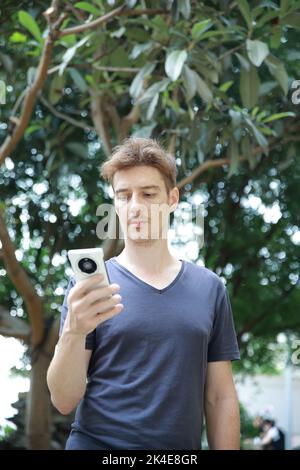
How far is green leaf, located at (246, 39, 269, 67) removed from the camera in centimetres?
398

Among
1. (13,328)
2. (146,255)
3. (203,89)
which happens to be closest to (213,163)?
(203,89)

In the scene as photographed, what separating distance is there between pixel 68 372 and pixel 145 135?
10.4ft

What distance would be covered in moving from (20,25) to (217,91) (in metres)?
1.64

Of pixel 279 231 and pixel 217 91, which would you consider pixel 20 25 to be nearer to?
pixel 217 91

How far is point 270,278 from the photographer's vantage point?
9.41 m

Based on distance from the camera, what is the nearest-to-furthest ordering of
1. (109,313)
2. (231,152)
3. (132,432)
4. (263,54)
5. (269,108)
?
(109,313) < (132,432) < (263,54) < (231,152) < (269,108)

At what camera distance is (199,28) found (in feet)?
14.1

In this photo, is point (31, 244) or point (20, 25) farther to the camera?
point (31, 244)

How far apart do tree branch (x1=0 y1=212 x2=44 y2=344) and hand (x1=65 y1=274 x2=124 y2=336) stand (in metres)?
2.73

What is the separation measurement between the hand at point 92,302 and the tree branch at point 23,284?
2.73 meters

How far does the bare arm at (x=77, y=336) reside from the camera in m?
1.96

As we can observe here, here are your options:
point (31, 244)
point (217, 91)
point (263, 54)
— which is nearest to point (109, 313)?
point (263, 54)

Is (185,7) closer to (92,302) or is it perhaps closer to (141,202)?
(141,202)

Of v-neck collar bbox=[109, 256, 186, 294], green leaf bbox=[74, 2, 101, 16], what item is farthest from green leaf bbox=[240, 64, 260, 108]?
v-neck collar bbox=[109, 256, 186, 294]
